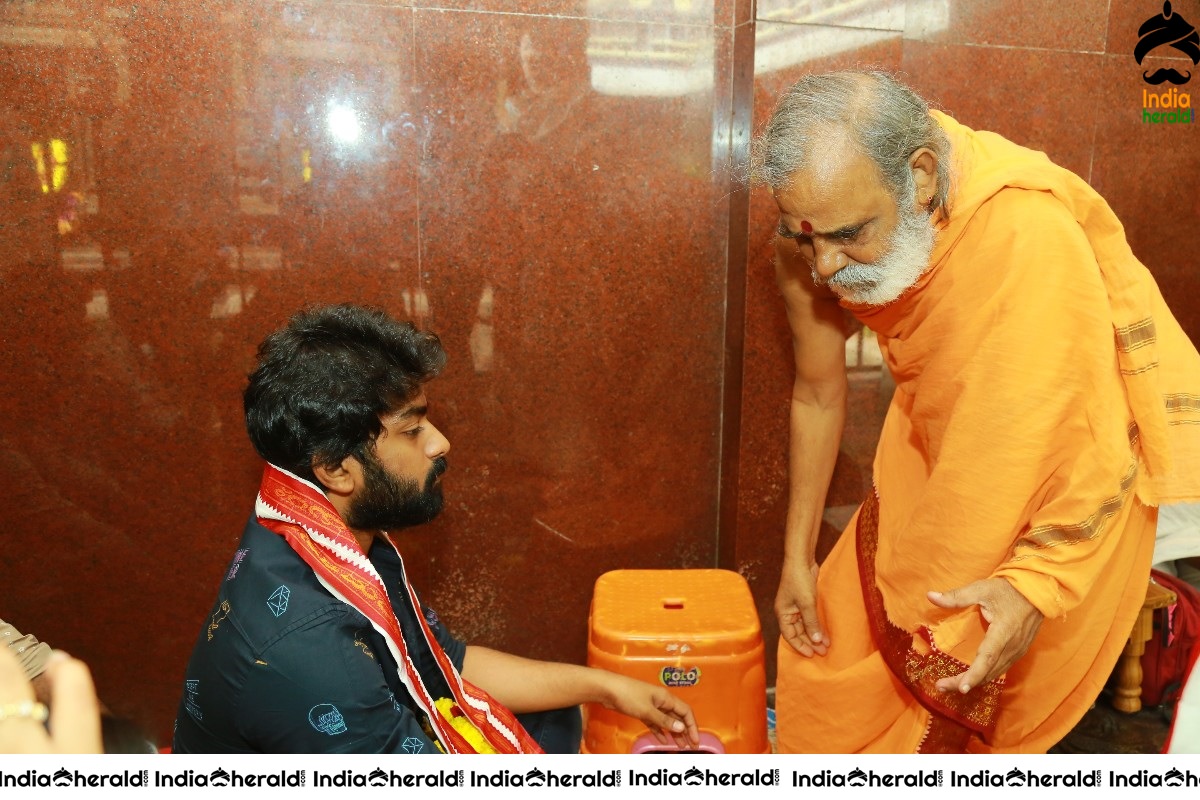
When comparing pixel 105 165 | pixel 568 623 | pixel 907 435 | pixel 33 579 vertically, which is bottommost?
pixel 568 623

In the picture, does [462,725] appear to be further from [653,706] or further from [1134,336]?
[1134,336]

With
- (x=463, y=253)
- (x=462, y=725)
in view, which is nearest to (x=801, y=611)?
Answer: (x=462, y=725)

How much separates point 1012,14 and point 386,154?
6.21 feet

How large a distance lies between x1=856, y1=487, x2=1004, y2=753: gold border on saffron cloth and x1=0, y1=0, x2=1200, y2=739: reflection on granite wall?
106 centimetres

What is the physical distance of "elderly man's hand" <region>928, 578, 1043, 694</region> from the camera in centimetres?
146

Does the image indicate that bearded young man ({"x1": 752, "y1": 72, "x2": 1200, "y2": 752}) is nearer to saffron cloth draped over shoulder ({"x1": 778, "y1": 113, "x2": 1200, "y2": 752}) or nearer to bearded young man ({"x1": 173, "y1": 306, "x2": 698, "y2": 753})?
saffron cloth draped over shoulder ({"x1": 778, "y1": 113, "x2": 1200, "y2": 752})

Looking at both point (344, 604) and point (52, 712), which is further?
point (344, 604)

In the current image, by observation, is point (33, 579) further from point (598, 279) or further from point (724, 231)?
point (724, 231)

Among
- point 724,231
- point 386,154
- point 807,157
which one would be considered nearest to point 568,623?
point 724,231

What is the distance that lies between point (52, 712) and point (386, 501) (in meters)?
0.89

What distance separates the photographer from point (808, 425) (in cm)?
214

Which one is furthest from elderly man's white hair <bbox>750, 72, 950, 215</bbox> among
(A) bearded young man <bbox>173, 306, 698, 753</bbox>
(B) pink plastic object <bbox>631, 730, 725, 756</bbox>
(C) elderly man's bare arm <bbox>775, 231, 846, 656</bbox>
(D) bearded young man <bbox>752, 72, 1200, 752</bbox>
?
(B) pink plastic object <bbox>631, 730, 725, 756</bbox>

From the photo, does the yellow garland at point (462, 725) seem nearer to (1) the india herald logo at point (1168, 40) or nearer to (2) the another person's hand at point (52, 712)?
(2) the another person's hand at point (52, 712)

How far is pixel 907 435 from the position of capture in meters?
1.96
